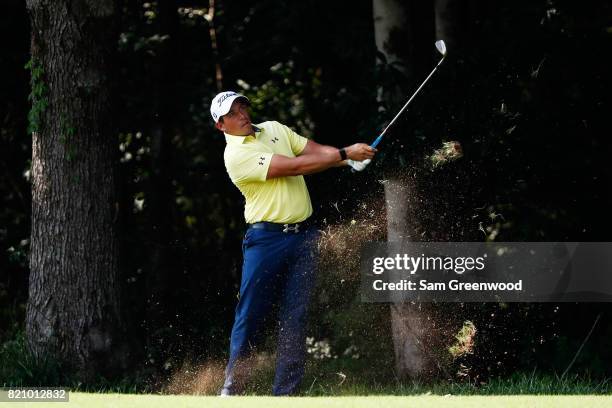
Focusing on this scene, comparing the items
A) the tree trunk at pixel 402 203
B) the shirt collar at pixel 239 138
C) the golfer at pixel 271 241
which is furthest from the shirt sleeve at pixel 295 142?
the tree trunk at pixel 402 203

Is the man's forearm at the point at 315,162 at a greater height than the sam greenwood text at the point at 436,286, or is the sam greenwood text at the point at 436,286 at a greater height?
the man's forearm at the point at 315,162

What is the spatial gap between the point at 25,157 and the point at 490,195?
194 inches

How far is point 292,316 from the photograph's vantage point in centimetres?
716

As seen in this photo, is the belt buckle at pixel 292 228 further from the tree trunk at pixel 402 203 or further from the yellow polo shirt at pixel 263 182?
the tree trunk at pixel 402 203

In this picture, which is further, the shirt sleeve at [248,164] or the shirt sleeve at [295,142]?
the shirt sleeve at [295,142]

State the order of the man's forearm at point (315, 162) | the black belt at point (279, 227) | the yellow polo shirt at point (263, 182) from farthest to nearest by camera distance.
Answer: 1. the black belt at point (279, 227)
2. the yellow polo shirt at point (263, 182)
3. the man's forearm at point (315, 162)

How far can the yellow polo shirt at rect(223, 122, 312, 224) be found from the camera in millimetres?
6980

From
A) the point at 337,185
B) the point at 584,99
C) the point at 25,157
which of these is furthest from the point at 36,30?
the point at 584,99

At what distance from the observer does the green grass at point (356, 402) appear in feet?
19.7

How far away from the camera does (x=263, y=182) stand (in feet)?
23.3

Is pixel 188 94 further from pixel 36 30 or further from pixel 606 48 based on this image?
pixel 606 48

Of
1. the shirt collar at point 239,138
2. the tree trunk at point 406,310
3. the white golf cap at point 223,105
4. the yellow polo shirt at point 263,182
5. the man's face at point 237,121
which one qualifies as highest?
the white golf cap at point 223,105

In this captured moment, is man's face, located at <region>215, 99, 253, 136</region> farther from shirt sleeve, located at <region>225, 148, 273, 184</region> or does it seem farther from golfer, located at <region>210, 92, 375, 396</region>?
shirt sleeve, located at <region>225, 148, 273, 184</region>

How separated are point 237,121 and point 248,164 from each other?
1.09 feet
